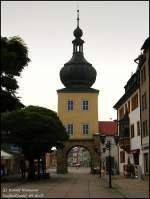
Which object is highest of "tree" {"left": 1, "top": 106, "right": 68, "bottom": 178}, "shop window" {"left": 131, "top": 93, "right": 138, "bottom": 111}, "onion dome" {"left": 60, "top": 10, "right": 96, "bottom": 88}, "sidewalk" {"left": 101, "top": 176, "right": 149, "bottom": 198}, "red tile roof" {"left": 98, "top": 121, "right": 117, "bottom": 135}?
"onion dome" {"left": 60, "top": 10, "right": 96, "bottom": 88}

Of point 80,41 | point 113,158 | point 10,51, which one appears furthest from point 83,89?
point 10,51

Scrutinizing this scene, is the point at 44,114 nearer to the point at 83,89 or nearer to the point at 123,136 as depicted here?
the point at 123,136

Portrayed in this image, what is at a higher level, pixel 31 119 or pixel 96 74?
pixel 96 74

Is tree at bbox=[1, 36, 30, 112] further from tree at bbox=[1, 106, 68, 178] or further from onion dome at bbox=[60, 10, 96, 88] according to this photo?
onion dome at bbox=[60, 10, 96, 88]

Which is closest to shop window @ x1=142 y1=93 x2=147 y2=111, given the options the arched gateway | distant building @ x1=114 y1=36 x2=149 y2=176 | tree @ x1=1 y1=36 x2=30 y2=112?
distant building @ x1=114 y1=36 x2=149 y2=176

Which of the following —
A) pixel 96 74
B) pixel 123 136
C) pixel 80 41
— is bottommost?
pixel 123 136

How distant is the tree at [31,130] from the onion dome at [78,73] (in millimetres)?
34727

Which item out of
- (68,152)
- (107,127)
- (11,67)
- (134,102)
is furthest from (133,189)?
(107,127)

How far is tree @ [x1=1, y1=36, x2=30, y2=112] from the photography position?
26.6m

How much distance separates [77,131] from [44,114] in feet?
107

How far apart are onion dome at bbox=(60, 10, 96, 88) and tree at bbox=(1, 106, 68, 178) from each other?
34727mm

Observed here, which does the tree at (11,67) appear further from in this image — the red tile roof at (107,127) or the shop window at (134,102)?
the red tile roof at (107,127)

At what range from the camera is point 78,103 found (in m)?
87.4

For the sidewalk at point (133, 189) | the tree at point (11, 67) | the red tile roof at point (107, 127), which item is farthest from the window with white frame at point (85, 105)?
the tree at point (11, 67)
